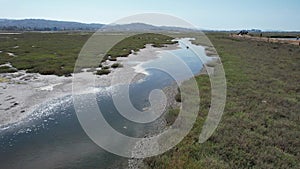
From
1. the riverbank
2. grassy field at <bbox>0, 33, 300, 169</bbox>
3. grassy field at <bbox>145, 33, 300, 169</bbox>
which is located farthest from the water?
grassy field at <bbox>145, 33, 300, 169</bbox>

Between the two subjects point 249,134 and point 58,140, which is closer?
point 58,140

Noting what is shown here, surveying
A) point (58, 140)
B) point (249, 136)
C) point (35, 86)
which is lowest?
point (58, 140)

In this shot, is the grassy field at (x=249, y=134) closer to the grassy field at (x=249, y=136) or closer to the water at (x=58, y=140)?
the grassy field at (x=249, y=136)

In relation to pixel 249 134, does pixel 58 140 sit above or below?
below

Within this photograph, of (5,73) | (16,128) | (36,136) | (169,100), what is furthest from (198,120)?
(5,73)

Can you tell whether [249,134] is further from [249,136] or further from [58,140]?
[58,140]

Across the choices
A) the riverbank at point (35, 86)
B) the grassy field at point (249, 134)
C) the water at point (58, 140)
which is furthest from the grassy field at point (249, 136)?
the riverbank at point (35, 86)

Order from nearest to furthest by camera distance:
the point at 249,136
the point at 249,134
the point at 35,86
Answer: the point at 249,136
the point at 249,134
the point at 35,86

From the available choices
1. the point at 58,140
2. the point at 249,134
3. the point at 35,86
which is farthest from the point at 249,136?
the point at 35,86

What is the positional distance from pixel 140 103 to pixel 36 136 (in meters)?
7.66

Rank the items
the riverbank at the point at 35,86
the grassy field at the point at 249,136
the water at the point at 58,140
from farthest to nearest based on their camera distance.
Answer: the riverbank at the point at 35,86, the water at the point at 58,140, the grassy field at the point at 249,136

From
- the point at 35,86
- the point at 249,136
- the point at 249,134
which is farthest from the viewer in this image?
the point at 35,86

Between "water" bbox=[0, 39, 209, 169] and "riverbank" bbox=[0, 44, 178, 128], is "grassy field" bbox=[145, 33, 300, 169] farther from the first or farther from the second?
"riverbank" bbox=[0, 44, 178, 128]

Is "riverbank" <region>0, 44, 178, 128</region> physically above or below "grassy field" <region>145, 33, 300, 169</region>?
above
